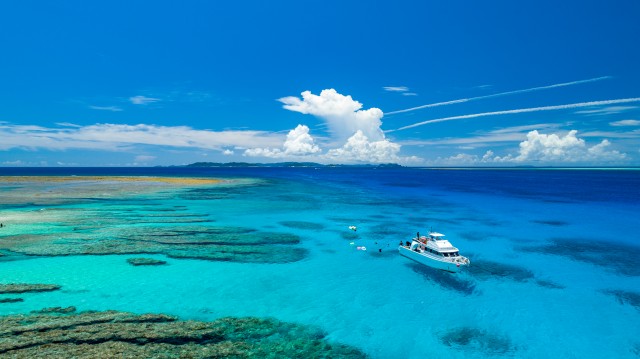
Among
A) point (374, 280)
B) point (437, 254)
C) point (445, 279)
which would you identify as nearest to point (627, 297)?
point (445, 279)

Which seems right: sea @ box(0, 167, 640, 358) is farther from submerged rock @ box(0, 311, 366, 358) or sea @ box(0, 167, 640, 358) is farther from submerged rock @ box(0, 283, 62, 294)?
submerged rock @ box(0, 311, 366, 358)

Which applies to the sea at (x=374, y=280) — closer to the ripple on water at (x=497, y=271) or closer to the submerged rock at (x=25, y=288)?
the ripple on water at (x=497, y=271)

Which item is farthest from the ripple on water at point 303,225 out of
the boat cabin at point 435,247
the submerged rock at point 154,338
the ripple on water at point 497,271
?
the submerged rock at point 154,338

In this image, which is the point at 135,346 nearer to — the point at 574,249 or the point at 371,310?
the point at 371,310

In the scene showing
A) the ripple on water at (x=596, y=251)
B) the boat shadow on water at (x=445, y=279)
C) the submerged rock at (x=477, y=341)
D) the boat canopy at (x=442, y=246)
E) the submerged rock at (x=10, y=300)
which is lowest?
the submerged rock at (x=477, y=341)

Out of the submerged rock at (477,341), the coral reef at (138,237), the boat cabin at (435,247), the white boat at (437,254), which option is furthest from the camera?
the coral reef at (138,237)

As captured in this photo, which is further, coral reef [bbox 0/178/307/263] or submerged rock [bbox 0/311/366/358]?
coral reef [bbox 0/178/307/263]

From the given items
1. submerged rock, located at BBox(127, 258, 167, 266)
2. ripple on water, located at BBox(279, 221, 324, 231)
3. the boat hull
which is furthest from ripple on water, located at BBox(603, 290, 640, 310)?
submerged rock, located at BBox(127, 258, 167, 266)
